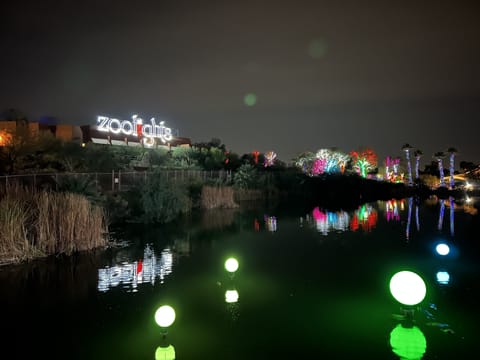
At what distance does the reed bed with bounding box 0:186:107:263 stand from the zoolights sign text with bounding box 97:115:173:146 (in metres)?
31.6

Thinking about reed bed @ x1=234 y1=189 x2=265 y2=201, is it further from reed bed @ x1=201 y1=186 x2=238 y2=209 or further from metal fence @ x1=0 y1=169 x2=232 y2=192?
reed bed @ x1=201 y1=186 x2=238 y2=209

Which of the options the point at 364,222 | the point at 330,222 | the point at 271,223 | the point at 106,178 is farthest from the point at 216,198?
the point at 364,222

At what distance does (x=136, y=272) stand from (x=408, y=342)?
7.54 m

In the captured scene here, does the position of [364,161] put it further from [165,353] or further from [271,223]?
[165,353]

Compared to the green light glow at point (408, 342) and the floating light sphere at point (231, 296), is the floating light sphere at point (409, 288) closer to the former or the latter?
the green light glow at point (408, 342)

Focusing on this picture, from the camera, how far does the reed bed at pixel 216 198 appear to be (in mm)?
30641

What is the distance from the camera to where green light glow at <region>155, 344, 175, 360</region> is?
6.46 metres

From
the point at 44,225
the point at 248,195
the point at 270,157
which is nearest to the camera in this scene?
the point at 44,225

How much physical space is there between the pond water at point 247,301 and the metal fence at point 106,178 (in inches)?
197

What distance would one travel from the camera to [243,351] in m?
6.81

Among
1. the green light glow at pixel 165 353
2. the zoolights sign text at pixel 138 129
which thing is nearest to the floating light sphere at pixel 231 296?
the green light glow at pixel 165 353

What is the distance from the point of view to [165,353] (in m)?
6.56

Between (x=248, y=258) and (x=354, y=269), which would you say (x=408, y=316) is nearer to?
(x=354, y=269)

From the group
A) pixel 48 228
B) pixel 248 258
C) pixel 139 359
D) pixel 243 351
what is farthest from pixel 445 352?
pixel 48 228
